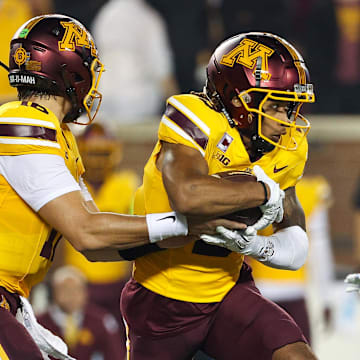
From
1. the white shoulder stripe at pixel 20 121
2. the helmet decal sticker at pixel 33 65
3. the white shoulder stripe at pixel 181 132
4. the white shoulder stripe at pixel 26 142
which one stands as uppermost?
the helmet decal sticker at pixel 33 65

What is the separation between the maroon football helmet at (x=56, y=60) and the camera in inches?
124

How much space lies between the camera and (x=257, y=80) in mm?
3146

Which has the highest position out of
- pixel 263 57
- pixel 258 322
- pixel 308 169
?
pixel 263 57

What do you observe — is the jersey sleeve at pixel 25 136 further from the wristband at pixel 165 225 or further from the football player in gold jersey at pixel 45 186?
the wristband at pixel 165 225

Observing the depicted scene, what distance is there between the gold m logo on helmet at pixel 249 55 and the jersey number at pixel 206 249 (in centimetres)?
60

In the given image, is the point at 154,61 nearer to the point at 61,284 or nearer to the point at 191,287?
the point at 61,284

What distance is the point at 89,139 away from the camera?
5.98 meters

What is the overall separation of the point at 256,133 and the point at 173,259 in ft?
1.71

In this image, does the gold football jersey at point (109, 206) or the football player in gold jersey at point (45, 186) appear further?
the gold football jersey at point (109, 206)

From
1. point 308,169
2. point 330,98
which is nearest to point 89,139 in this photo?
point 308,169

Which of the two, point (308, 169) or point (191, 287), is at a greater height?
point (191, 287)

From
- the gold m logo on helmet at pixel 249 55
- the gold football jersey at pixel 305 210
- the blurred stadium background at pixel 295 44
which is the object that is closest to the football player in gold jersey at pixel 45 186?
the gold m logo on helmet at pixel 249 55

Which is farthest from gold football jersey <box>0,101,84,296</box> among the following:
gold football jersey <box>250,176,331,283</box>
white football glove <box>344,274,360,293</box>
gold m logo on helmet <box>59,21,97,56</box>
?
gold football jersey <box>250,176,331,283</box>

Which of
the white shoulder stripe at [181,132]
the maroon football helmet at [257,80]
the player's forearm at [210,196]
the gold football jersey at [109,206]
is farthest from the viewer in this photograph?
the gold football jersey at [109,206]
